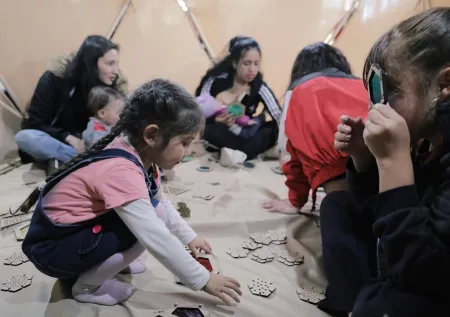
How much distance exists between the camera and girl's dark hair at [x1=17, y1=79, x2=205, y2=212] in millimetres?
673

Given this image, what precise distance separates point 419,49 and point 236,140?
115 cm

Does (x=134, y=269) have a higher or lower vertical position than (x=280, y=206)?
higher

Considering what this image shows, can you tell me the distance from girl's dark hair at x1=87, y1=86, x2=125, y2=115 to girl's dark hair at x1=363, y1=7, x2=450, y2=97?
104 cm

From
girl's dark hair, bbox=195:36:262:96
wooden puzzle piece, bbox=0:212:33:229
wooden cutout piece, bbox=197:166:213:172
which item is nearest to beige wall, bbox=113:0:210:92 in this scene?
girl's dark hair, bbox=195:36:262:96

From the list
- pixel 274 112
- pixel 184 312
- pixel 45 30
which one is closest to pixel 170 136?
pixel 184 312

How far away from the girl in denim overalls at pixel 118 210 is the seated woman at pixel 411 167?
27cm

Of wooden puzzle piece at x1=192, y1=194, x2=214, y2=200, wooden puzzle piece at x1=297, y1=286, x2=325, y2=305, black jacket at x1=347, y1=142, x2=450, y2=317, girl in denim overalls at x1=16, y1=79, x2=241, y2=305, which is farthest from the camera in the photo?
wooden puzzle piece at x1=192, y1=194, x2=214, y2=200

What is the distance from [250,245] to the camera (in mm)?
924

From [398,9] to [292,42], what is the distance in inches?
22.1

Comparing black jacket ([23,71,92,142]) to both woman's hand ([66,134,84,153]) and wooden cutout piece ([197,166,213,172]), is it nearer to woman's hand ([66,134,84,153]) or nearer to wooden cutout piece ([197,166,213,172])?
woman's hand ([66,134,84,153])

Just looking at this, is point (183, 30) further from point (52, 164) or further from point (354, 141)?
point (354, 141)

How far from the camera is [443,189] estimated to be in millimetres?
495

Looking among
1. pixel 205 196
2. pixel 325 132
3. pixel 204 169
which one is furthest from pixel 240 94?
pixel 325 132

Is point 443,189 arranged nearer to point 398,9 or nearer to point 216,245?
point 216,245
